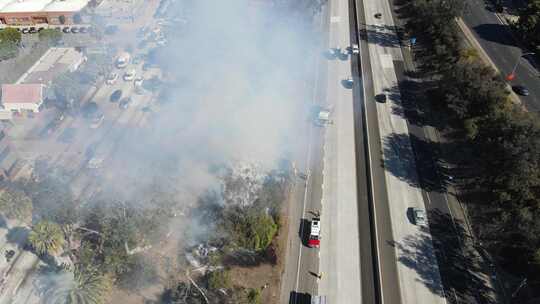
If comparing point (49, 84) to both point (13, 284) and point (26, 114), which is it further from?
point (13, 284)

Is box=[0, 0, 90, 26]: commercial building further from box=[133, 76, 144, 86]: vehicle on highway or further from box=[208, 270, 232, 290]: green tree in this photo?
box=[208, 270, 232, 290]: green tree

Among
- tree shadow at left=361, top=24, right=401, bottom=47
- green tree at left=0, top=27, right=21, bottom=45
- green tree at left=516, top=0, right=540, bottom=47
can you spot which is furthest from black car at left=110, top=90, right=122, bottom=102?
green tree at left=516, top=0, right=540, bottom=47

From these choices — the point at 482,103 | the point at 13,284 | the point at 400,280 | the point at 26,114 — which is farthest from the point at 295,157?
the point at 26,114

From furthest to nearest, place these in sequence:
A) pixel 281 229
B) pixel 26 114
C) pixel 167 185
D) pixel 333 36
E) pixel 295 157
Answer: pixel 333 36, pixel 26 114, pixel 295 157, pixel 167 185, pixel 281 229

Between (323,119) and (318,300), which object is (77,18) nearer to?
(323,119)

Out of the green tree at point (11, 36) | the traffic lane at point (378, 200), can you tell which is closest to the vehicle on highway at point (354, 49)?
the traffic lane at point (378, 200)

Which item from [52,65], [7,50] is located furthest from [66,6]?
[52,65]

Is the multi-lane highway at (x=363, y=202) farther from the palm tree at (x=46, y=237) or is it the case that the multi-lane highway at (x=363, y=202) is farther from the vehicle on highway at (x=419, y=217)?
the palm tree at (x=46, y=237)
